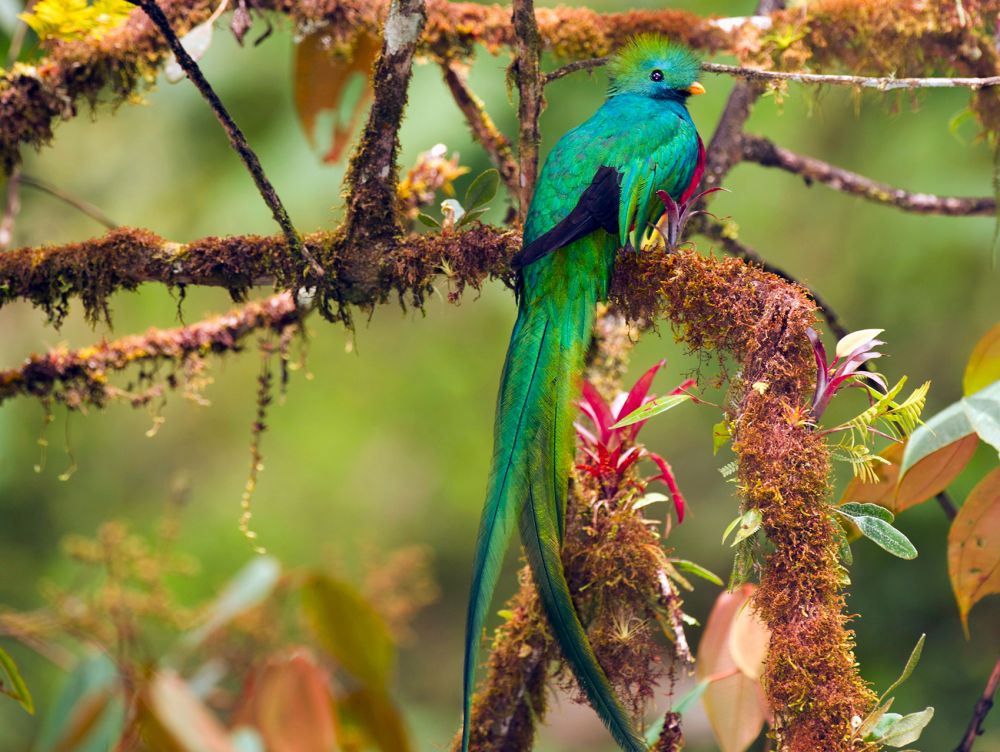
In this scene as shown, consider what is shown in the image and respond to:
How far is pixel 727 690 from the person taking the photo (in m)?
1.79

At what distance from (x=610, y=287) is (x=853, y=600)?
8.79 feet

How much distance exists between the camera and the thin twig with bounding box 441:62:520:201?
2.24 m

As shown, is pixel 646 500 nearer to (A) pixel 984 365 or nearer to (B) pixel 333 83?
(A) pixel 984 365

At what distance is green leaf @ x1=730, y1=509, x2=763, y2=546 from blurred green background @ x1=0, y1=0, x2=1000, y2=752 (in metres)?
2.59

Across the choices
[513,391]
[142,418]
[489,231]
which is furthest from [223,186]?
[513,391]

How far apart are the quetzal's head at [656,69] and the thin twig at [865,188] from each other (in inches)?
17.0

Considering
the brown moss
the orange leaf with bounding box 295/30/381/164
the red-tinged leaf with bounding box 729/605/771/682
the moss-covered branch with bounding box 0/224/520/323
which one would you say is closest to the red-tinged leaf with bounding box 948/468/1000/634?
the red-tinged leaf with bounding box 729/605/771/682

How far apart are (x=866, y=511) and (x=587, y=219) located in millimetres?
675

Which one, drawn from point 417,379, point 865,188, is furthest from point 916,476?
point 417,379

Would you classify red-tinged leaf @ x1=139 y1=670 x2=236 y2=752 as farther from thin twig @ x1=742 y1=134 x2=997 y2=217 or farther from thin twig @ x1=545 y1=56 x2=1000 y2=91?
thin twig @ x1=742 y1=134 x2=997 y2=217

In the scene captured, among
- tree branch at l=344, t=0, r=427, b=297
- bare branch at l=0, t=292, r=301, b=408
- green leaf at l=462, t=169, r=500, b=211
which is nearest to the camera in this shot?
tree branch at l=344, t=0, r=427, b=297

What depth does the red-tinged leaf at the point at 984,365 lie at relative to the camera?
1657 millimetres

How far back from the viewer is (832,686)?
3.98 ft

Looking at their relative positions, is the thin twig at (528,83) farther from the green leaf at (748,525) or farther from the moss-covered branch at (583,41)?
the green leaf at (748,525)
